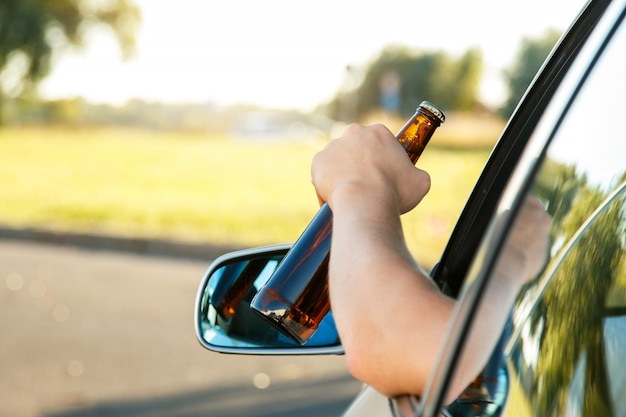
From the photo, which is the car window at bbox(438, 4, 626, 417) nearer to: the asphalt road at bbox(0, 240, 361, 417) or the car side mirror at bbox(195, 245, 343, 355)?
the car side mirror at bbox(195, 245, 343, 355)

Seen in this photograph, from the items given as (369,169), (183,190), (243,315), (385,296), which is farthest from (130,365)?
(183,190)

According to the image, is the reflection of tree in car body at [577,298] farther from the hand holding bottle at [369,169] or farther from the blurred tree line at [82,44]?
the blurred tree line at [82,44]

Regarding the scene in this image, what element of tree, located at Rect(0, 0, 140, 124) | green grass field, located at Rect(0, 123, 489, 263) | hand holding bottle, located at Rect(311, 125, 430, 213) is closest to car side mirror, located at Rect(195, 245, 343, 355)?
hand holding bottle, located at Rect(311, 125, 430, 213)

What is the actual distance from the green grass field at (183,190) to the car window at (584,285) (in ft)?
23.5

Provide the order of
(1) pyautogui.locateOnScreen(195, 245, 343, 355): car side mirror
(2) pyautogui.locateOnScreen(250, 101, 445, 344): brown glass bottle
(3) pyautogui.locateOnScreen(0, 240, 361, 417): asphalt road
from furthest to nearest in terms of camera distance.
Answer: (3) pyautogui.locateOnScreen(0, 240, 361, 417): asphalt road → (1) pyautogui.locateOnScreen(195, 245, 343, 355): car side mirror → (2) pyautogui.locateOnScreen(250, 101, 445, 344): brown glass bottle

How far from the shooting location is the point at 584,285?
106cm

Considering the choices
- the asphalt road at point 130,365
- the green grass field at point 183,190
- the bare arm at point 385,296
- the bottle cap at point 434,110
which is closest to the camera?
the bare arm at point 385,296

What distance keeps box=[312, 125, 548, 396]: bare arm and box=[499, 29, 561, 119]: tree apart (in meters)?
16.5

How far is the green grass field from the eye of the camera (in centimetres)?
992

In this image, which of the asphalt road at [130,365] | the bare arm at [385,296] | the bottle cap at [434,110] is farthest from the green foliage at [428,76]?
the bare arm at [385,296]

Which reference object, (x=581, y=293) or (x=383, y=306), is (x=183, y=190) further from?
(x=383, y=306)

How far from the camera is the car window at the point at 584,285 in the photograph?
100cm

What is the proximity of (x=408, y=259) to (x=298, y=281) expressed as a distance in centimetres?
21

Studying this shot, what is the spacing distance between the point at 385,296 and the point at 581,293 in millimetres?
280
